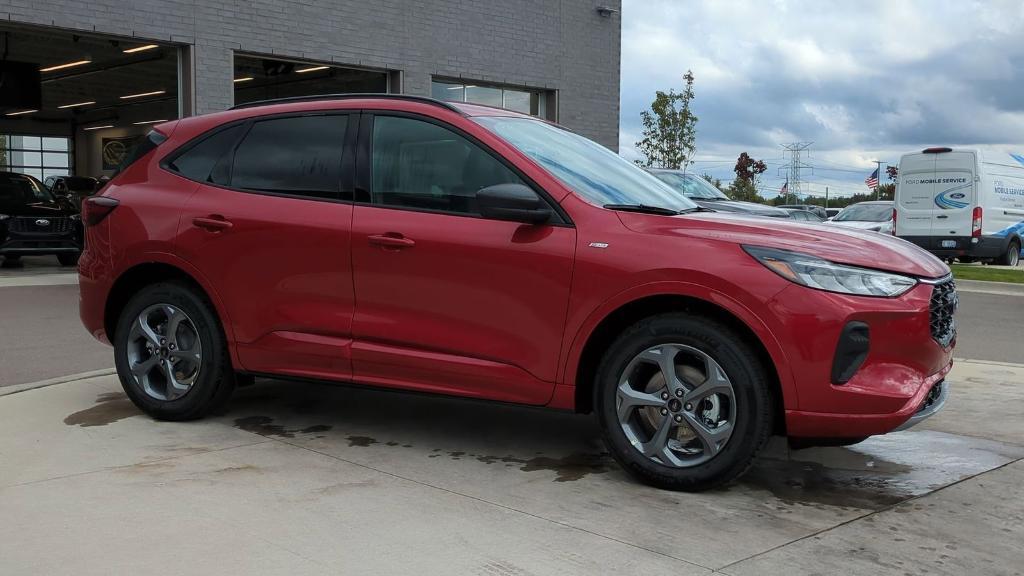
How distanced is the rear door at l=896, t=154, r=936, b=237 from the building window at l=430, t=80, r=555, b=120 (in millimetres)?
7942

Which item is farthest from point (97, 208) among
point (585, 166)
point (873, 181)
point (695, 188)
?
point (873, 181)

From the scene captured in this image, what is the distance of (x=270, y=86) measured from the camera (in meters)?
27.0

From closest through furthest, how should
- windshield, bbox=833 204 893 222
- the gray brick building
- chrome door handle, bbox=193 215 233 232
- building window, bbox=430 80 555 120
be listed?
chrome door handle, bbox=193 215 233 232 → the gray brick building → building window, bbox=430 80 555 120 → windshield, bbox=833 204 893 222

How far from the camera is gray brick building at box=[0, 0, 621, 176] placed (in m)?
15.5

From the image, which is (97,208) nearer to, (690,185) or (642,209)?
(642,209)

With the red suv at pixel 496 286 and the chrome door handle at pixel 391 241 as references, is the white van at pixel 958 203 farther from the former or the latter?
the chrome door handle at pixel 391 241

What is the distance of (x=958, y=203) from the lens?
21.1 m

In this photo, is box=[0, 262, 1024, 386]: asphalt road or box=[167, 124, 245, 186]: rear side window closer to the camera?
box=[167, 124, 245, 186]: rear side window

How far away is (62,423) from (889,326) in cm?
438

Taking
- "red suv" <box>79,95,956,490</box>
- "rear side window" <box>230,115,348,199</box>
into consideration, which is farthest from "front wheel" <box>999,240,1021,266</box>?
"rear side window" <box>230,115,348,199</box>

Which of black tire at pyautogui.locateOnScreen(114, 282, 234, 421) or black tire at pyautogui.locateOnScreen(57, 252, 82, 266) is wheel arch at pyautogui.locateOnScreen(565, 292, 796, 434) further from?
black tire at pyautogui.locateOnScreen(57, 252, 82, 266)

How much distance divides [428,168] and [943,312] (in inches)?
99.1

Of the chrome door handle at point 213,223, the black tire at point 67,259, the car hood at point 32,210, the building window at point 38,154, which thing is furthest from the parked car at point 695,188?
the building window at point 38,154

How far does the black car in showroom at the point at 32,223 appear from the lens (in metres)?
17.6
